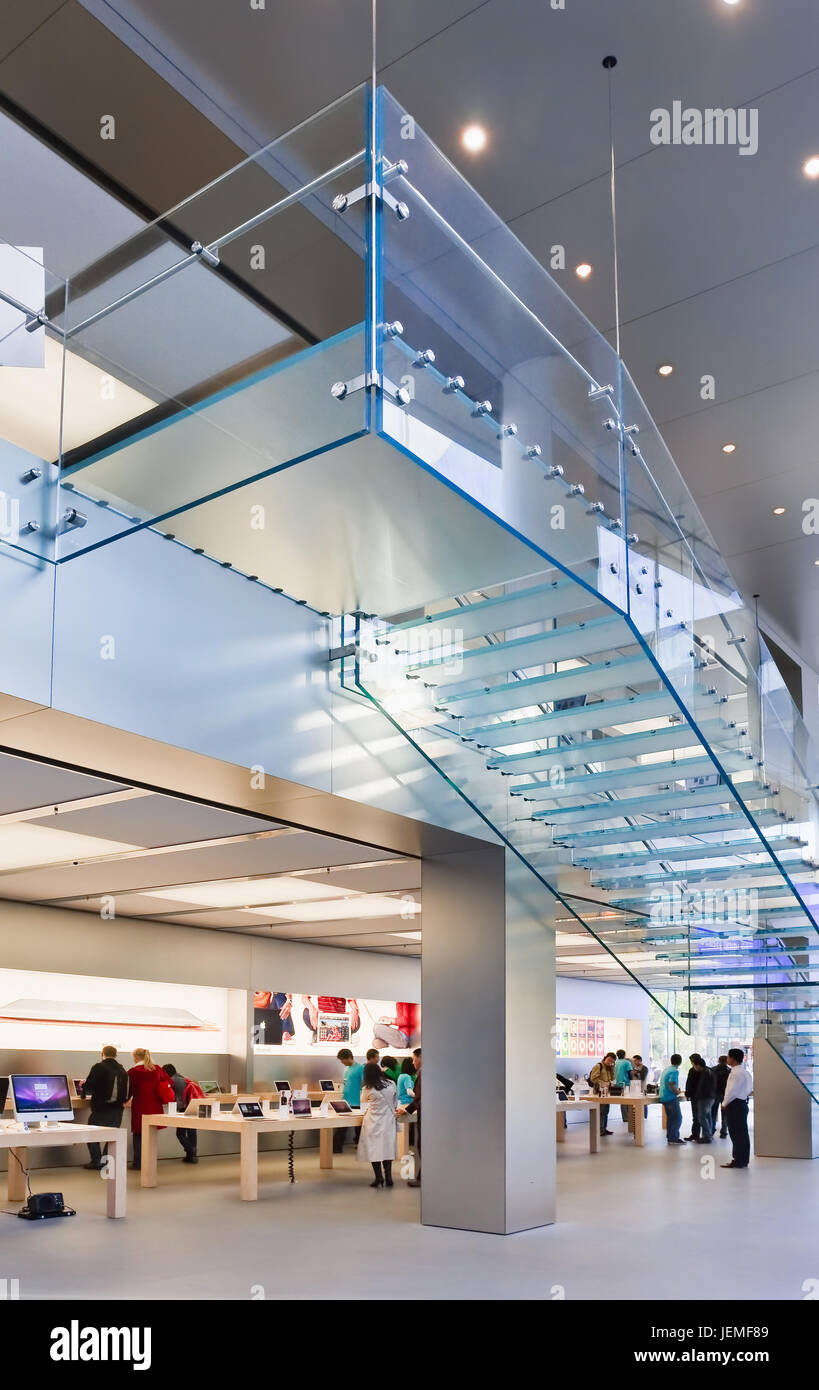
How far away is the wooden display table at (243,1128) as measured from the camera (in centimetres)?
1112

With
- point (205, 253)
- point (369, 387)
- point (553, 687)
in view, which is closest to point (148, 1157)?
point (553, 687)

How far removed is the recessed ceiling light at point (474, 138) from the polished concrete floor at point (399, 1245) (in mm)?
6714

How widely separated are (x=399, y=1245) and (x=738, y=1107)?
7.03 meters

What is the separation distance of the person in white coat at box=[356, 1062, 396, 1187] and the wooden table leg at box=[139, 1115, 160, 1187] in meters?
2.20

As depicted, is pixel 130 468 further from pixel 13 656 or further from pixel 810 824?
pixel 810 824

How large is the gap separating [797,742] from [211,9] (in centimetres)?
733

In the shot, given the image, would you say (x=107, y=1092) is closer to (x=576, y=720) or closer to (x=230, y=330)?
(x=576, y=720)

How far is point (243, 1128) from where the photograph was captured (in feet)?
37.4

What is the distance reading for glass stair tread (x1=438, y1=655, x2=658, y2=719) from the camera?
23.0ft

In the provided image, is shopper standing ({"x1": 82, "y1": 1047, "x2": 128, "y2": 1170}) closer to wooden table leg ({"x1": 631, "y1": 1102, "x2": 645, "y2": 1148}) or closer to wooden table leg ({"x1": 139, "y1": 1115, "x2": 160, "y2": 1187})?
wooden table leg ({"x1": 139, "y1": 1115, "x2": 160, "y2": 1187})

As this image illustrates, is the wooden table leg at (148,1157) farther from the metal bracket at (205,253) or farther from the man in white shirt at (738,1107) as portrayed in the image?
the metal bracket at (205,253)

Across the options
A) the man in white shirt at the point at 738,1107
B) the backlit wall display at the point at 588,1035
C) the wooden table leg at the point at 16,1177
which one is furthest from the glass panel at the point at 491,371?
the backlit wall display at the point at 588,1035

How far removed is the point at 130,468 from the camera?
17.6 feet

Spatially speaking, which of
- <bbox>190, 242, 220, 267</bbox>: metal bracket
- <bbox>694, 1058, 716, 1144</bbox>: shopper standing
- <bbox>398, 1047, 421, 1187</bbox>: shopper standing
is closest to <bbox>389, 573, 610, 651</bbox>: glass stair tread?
<bbox>190, 242, 220, 267</bbox>: metal bracket
